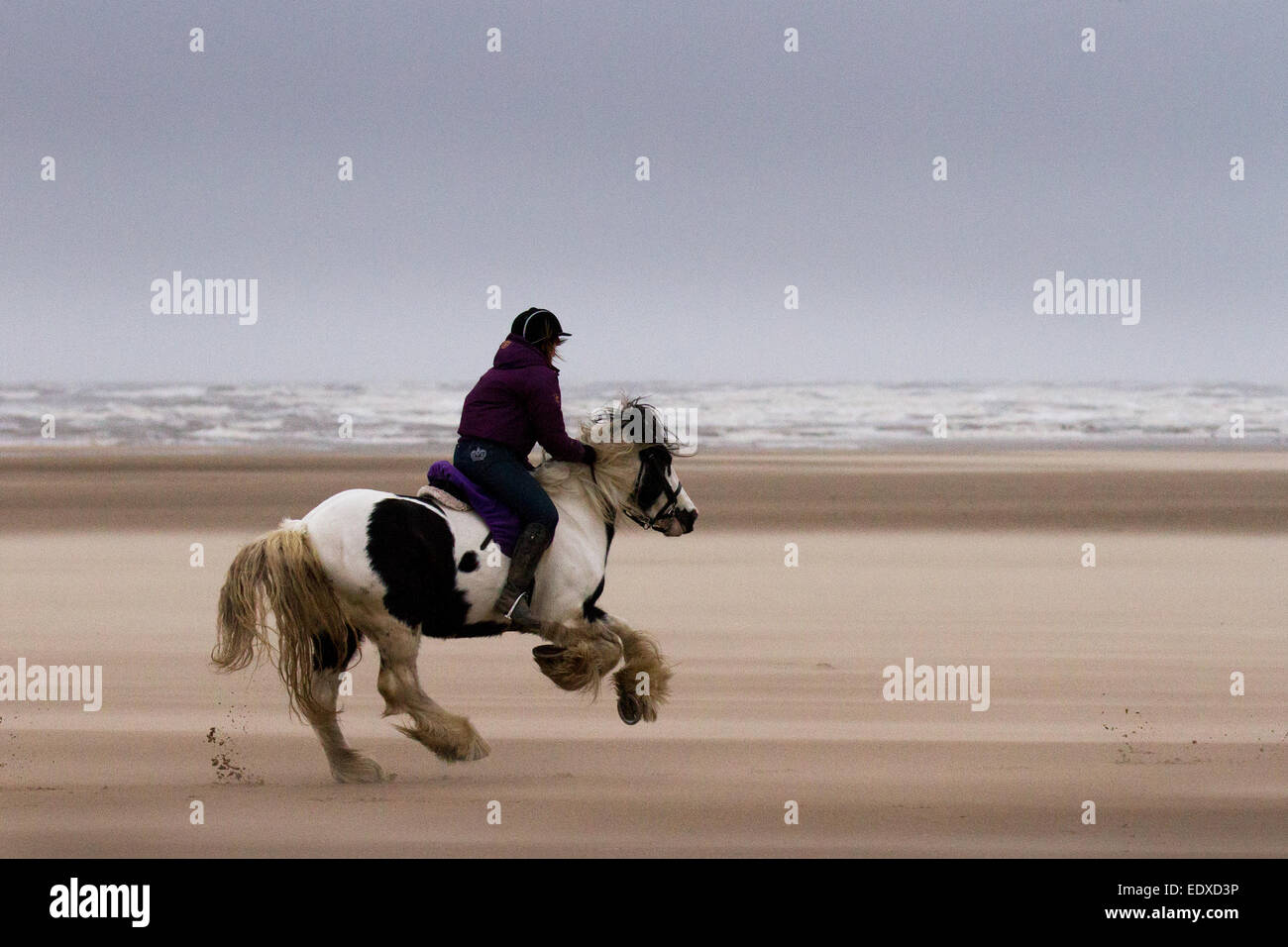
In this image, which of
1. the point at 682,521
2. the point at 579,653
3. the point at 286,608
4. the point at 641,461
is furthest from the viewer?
the point at 682,521

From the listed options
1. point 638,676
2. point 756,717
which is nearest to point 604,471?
point 638,676

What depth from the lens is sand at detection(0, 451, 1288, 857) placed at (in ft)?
22.7

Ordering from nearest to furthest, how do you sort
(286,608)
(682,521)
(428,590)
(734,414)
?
(286,608) < (428,590) < (682,521) < (734,414)

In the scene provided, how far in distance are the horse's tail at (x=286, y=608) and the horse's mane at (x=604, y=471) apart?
129cm

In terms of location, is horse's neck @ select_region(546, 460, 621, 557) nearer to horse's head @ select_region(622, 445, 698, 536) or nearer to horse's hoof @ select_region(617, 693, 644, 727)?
horse's head @ select_region(622, 445, 698, 536)

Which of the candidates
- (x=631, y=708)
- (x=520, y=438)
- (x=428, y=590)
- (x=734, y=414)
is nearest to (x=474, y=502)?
(x=520, y=438)

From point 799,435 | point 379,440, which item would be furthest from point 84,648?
point 799,435

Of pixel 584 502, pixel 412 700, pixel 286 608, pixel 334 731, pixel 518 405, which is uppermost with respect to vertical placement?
pixel 518 405

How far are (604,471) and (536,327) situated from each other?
788mm

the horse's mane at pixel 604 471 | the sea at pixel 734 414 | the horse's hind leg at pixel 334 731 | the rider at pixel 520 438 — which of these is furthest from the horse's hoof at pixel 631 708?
the sea at pixel 734 414

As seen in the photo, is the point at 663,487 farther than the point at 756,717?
No

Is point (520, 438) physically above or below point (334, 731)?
above

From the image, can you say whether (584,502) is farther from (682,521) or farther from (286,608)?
(286,608)

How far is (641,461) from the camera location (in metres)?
8.31
